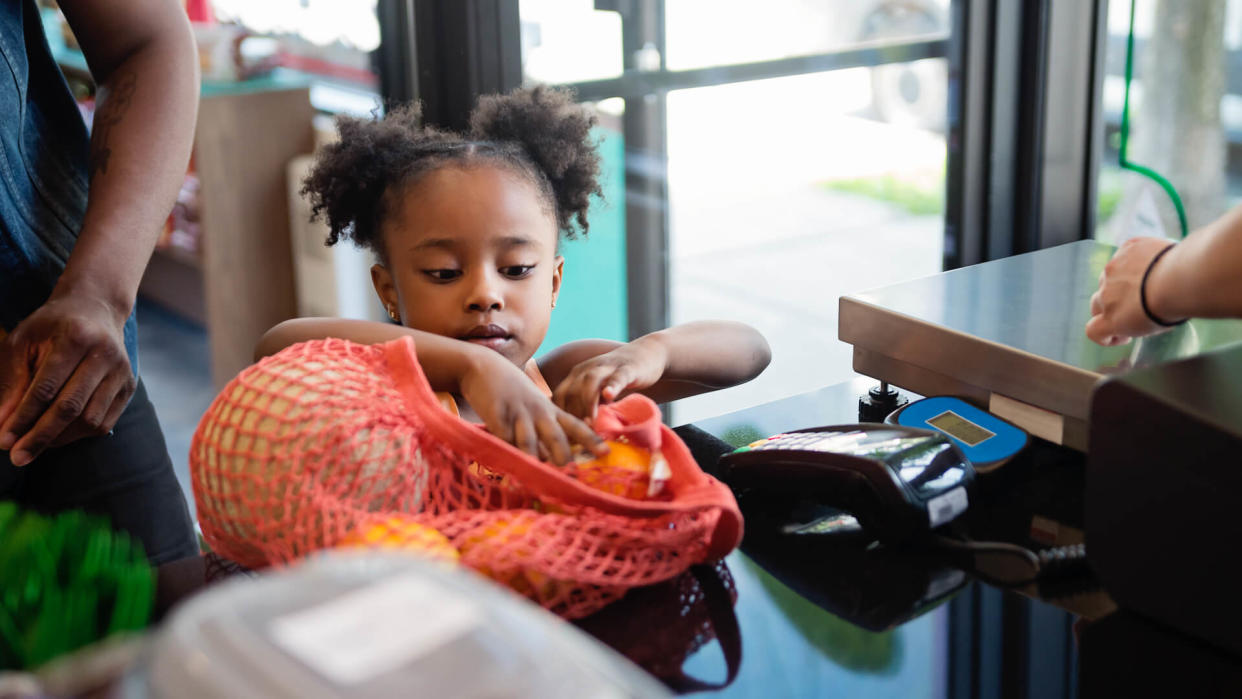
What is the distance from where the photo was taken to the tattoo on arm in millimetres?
1012

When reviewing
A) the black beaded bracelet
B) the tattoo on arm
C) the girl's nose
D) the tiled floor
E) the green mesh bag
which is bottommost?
the tiled floor

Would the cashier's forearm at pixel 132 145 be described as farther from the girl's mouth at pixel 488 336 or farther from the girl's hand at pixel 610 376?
the girl's hand at pixel 610 376

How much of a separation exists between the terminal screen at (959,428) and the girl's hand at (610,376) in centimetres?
24

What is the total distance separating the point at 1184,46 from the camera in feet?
5.42

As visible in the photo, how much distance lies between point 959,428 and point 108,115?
2.68 feet

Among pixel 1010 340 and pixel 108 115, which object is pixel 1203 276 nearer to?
pixel 1010 340

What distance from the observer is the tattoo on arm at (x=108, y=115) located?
3.32 ft

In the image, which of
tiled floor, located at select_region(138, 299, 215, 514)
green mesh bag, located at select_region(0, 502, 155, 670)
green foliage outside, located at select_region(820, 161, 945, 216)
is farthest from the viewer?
tiled floor, located at select_region(138, 299, 215, 514)

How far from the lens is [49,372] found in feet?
2.61

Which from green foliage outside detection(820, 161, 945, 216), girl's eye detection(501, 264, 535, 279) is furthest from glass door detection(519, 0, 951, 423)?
girl's eye detection(501, 264, 535, 279)

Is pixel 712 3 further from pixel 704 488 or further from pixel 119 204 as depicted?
pixel 704 488

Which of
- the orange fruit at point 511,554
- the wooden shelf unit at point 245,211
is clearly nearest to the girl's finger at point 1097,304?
the orange fruit at point 511,554

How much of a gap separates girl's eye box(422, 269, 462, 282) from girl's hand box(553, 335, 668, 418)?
0.17 meters

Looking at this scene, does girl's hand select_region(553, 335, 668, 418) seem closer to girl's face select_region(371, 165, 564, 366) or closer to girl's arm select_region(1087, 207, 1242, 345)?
girl's face select_region(371, 165, 564, 366)
